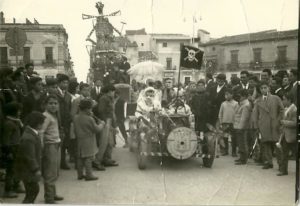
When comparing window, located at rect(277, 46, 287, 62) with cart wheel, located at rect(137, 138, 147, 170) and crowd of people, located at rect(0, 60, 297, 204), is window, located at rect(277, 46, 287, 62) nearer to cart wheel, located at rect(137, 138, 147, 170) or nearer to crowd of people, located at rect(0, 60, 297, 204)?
crowd of people, located at rect(0, 60, 297, 204)

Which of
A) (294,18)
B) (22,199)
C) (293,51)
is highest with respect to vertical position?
(294,18)

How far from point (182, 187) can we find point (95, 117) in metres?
1.49

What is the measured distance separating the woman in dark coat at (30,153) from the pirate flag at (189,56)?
203 cm

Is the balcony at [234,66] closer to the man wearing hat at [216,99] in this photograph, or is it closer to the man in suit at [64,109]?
the man wearing hat at [216,99]

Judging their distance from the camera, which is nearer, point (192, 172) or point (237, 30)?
point (237, 30)

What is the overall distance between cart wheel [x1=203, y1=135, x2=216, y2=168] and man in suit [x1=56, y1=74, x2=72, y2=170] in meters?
1.90

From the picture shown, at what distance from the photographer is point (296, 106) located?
198 inches

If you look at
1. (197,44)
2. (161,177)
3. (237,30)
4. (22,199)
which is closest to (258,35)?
(237,30)

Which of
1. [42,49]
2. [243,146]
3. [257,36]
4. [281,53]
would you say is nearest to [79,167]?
[42,49]

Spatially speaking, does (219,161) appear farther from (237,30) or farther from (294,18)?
(294,18)

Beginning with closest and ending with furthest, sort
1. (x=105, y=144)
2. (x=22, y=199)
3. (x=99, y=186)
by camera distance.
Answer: (x=22, y=199) < (x=99, y=186) < (x=105, y=144)

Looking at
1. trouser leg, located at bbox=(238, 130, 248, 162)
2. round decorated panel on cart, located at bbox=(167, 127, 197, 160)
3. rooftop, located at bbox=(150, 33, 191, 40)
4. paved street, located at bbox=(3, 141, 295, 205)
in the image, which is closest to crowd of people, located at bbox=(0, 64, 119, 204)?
paved street, located at bbox=(3, 141, 295, 205)

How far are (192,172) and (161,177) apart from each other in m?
0.52

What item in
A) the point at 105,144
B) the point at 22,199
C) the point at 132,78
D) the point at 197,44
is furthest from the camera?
the point at 132,78
